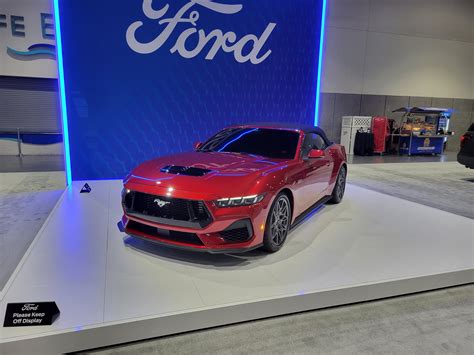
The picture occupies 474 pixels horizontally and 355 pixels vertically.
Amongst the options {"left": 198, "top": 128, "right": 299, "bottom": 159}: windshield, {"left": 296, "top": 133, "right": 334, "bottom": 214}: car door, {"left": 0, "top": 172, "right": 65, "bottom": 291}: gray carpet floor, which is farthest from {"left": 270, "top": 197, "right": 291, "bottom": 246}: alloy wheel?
{"left": 0, "top": 172, "right": 65, "bottom": 291}: gray carpet floor

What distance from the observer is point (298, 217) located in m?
3.62

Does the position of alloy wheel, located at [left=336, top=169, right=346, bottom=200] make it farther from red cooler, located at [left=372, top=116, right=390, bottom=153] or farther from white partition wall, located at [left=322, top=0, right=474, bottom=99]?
white partition wall, located at [left=322, top=0, right=474, bottom=99]

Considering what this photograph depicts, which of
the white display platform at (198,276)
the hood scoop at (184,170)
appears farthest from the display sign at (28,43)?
the hood scoop at (184,170)

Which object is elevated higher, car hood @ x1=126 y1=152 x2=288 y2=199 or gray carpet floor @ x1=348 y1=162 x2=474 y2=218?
car hood @ x1=126 y1=152 x2=288 y2=199

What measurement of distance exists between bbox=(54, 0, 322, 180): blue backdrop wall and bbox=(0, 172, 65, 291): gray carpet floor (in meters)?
0.71

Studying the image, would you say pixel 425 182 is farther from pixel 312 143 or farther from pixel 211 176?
pixel 211 176

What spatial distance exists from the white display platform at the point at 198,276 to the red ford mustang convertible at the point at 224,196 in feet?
0.77

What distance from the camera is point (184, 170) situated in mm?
3051

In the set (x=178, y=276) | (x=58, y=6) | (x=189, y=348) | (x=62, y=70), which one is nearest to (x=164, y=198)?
(x=178, y=276)

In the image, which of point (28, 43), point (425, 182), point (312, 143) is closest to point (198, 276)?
point (312, 143)

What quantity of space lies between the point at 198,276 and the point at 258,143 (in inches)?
68.0

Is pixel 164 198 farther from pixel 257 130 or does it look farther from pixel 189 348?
pixel 257 130

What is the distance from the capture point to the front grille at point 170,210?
106 inches

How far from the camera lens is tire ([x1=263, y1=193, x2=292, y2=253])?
298 cm
